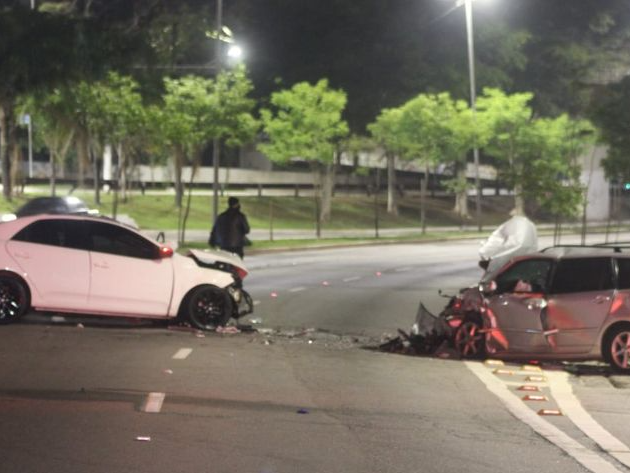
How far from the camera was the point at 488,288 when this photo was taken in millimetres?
14531

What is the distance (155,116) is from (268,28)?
35146mm

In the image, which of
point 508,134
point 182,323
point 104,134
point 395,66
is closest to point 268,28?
point 395,66

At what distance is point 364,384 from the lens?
12.3 m

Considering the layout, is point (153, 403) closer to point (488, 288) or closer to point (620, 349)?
point (488, 288)

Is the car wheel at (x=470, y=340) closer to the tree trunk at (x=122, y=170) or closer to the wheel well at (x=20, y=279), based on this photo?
the wheel well at (x=20, y=279)

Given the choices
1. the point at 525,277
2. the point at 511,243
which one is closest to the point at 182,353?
the point at 525,277

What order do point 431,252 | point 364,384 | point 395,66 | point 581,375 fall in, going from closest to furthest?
point 364,384 → point 581,375 → point 431,252 → point 395,66

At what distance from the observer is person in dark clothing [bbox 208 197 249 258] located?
73.3 feet

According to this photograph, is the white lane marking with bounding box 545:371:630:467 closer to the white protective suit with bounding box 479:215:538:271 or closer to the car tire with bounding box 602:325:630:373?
the car tire with bounding box 602:325:630:373

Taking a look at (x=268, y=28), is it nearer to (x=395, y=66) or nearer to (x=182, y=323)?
(x=395, y=66)

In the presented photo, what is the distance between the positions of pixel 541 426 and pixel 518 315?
13.2 feet

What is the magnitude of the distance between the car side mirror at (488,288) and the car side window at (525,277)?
1.9 inches

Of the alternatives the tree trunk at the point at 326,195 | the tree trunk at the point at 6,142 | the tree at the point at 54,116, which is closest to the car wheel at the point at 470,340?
the tree at the point at 54,116

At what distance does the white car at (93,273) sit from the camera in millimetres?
15719
